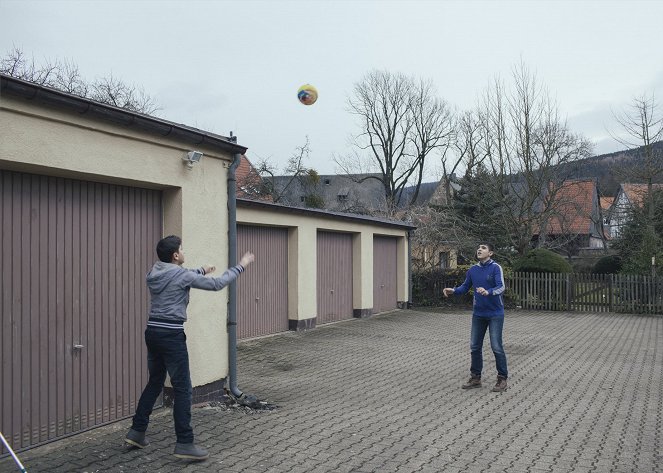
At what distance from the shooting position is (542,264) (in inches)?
848

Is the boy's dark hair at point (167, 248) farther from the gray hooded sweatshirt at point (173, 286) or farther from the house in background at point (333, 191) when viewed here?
the house in background at point (333, 191)

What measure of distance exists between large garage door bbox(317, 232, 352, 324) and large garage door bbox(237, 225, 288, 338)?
5.30 ft

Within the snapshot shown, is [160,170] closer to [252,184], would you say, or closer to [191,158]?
[191,158]

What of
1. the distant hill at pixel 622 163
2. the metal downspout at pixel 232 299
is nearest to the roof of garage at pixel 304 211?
the metal downspout at pixel 232 299

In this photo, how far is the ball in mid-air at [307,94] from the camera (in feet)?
33.1

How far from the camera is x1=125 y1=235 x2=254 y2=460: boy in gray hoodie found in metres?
4.87

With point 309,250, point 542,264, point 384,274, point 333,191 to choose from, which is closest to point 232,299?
point 309,250

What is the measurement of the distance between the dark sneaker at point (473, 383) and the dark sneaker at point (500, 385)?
9.7 inches

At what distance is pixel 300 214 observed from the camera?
1343 cm

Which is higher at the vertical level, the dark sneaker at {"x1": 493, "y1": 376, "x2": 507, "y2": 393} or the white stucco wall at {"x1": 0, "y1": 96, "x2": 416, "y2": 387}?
the white stucco wall at {"x1": 0, "y1": 96, "x2": 416, "y2": 387}

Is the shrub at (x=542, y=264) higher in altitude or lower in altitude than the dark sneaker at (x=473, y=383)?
higher

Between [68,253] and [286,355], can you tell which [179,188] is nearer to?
[68,253]

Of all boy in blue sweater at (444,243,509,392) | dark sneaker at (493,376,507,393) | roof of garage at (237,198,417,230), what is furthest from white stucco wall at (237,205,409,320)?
dark sneaker at (493,376,507,393)

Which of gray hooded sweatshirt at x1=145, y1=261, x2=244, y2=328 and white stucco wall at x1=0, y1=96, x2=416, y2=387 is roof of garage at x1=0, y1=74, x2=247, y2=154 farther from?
gray hooded sweatshirt at x1=145, y1=261, x2=244, y2=328
